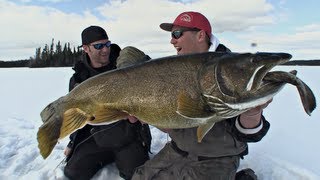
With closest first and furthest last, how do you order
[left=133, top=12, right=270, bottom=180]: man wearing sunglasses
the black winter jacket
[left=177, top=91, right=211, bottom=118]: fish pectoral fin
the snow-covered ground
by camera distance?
[left=177, top=91, right=211, bottom=118]: fish pectoral fin, [left=133, top=12, right=270, bottom=180]: man wearing sunglasses, the black winter jacket, the snow-covered ground

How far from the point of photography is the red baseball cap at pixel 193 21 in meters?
3.56

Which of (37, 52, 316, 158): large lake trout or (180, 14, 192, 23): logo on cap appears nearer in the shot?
(37, 52, 316, 158): large lake trout

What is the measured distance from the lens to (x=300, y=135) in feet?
20.2

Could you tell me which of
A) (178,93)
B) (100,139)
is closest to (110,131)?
(100,139)

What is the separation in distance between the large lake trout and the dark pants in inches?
54.6

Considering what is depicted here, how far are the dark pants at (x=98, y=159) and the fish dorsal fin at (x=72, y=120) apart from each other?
141 centimetres

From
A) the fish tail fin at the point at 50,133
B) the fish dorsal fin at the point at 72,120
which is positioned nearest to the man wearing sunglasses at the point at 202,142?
the fish dorsal fin at the point at 72,120

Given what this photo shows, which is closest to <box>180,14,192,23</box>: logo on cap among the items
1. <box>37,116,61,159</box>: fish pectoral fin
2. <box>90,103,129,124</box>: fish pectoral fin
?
<box>90,103,129,124</box>: fish pectoral fin

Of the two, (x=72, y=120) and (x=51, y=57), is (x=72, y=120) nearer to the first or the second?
(x=72, y=120)

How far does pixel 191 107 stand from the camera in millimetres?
2600

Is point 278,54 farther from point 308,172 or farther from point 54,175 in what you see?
point 54,175

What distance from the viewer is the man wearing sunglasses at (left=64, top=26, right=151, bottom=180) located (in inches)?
168

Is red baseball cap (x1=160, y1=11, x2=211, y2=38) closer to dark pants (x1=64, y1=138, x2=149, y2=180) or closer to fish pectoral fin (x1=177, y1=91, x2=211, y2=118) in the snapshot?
fish pectoral fin (x1=177, y1=91, x2=211, y2=118)

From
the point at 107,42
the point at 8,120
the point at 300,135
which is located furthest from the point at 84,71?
the point at 8,120
